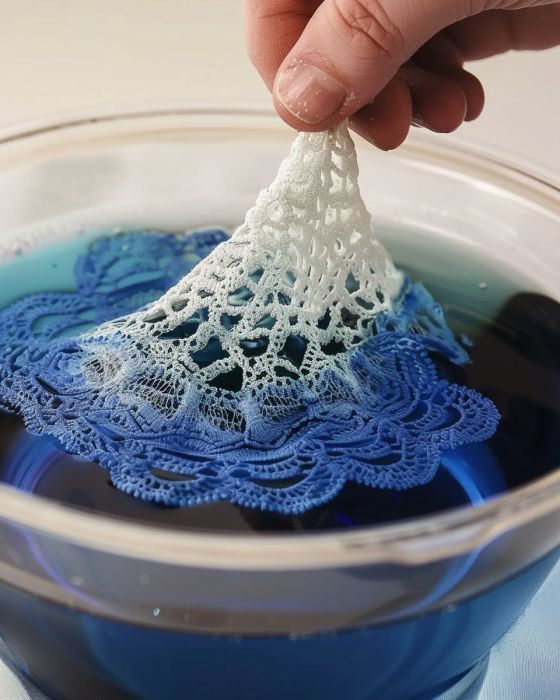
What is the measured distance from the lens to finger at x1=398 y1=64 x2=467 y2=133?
2.15ft

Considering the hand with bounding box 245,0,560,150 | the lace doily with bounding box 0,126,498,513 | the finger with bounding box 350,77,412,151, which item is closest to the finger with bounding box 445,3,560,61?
the hand with bounding box 245,0,560,150

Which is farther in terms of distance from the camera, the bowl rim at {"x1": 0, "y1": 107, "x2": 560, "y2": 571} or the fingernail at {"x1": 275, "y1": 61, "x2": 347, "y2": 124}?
the fingernail at {"x1": 275, "y1": 61, "x2": 347, "y2": 124}

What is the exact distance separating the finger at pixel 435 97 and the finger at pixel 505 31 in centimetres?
6

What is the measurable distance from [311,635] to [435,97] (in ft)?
1.36

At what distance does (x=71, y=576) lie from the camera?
15.0 inches

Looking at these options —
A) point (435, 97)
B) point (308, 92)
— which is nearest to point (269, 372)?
point (308, 92)

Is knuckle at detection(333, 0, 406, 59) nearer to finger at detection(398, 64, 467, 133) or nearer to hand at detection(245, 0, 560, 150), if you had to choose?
hand at detection(245, 0, 560, 150)

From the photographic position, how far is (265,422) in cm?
51

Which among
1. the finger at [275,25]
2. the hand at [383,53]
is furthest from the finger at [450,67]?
the finger at [275,25]

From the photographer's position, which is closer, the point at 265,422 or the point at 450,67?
the point at 265,422

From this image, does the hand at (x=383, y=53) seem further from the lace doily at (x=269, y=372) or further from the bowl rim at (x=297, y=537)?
the bowl rim at (x=297, y=537)

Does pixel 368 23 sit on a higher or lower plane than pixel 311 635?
higher

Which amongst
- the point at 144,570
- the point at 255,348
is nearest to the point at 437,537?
the point at 144,570

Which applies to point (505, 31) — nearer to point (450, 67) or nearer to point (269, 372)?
point (450, 67)
